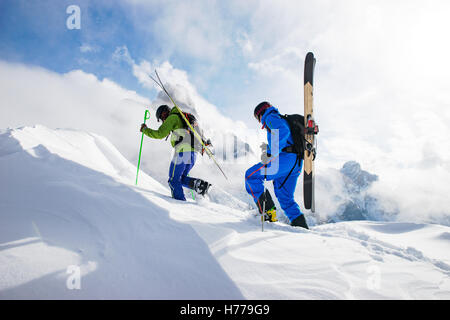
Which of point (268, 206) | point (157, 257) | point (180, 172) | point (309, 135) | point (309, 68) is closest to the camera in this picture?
point (157, 257)

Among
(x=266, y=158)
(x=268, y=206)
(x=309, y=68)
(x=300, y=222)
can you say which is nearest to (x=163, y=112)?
(x=266, y=158)

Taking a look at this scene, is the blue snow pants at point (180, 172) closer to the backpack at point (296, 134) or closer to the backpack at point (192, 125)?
the backpack at point (192, 125)

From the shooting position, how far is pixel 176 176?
16.2ft

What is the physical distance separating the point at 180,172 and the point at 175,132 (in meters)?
1.02

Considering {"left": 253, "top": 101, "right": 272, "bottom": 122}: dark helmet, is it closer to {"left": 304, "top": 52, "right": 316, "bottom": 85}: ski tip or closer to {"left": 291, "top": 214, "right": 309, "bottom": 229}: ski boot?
{"left": 304, "top": 52, "right": 316, "bottom": 85}: ski tip

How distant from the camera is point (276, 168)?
3.98m

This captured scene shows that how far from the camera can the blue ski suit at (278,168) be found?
3.91m

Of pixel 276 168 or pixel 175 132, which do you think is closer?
pixel 276 168

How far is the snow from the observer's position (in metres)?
1.43

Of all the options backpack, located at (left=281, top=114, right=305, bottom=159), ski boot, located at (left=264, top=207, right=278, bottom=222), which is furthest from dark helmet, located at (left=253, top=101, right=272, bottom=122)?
ski boot, located at (left=264, top=207, right=278, bottom=222)

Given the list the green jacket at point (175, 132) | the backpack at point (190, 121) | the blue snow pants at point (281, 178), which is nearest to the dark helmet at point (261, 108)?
the blue snow pants at point (281, 178)

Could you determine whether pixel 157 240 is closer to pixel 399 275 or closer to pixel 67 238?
pixel 67 238

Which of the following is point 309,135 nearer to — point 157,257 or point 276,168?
point 276,168
